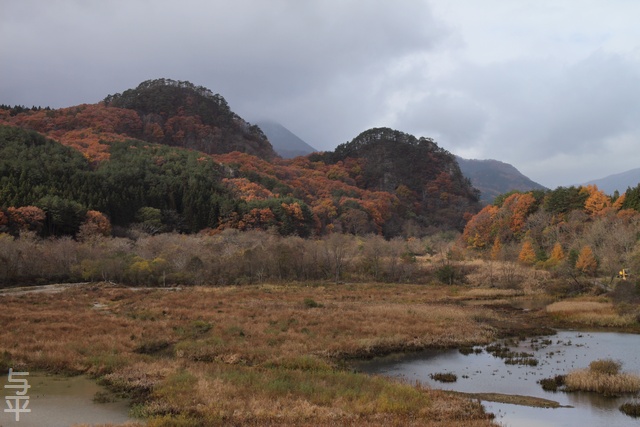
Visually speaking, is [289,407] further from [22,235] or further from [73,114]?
[73,114]

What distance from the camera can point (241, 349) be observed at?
1043 inches

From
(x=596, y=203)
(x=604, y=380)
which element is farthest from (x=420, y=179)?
(x=604, y=380)

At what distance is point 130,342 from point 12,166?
82075mm

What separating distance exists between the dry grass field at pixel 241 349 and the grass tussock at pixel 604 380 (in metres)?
6.85

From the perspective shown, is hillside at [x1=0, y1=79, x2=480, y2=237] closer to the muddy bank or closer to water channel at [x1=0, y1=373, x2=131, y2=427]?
water channel at [x1=0, y1=373, x2=131, y2=427]

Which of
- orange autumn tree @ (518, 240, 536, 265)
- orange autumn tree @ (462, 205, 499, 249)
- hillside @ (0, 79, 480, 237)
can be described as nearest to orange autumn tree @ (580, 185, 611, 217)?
orange autumn tree @ (518, 240, 536, 265)

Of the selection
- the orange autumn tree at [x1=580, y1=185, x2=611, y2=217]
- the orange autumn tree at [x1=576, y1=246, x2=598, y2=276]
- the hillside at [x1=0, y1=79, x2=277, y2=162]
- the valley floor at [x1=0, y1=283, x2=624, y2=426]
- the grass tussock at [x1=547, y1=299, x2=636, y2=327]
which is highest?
the hillside at [x1=0, y1=79, x2=277, y2=162]

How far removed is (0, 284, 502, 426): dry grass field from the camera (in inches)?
673

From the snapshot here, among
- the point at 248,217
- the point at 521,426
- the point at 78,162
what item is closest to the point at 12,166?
the point at 78,162

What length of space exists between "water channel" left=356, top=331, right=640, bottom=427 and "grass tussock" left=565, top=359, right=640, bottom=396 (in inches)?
20.8

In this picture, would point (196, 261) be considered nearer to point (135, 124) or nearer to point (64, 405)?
point (64, 405)

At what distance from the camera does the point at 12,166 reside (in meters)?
92.4

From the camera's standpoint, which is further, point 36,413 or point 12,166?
point 12,166

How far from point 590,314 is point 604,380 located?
81.0 feet
